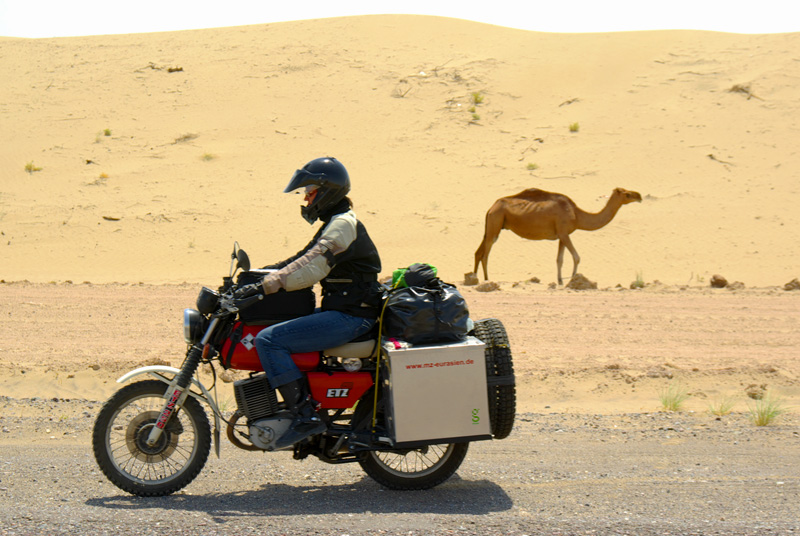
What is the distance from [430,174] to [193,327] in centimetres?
2615

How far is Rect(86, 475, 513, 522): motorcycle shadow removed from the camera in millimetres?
5602

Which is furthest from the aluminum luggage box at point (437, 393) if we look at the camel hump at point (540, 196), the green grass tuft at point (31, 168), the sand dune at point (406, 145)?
the green grass tuft at point (31, 168)

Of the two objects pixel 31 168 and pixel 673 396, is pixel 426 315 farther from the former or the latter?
pixel 31 168

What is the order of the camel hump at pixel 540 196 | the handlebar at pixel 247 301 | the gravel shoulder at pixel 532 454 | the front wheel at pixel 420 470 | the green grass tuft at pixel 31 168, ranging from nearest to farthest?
the gravel shoulder at pixel 532 454 → the handlebar at pixel 247 301 → the front wheel at pixel 420 470 → the camel hump at pixel 540 196 → the green grass tuft at pixel 31 168

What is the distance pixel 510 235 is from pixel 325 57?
23.9 meters

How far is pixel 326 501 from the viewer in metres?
5.82

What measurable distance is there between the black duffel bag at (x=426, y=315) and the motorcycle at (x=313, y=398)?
0.07 meters

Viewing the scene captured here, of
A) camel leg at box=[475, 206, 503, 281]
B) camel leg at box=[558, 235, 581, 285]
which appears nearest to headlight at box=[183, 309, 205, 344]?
camel leg at box=[558, 235, 581, 285]

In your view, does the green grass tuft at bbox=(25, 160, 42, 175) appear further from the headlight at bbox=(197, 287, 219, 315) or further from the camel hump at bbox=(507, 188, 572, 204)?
the headlight at bbox=(197, 287, 219, 315)

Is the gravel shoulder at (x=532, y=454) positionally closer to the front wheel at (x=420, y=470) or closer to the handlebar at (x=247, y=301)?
the front wheel at (x=420, y=470)

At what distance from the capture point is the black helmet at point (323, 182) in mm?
5781

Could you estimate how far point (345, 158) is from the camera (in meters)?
34.0

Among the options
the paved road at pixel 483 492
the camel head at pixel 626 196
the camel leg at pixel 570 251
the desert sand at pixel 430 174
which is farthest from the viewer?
the camel head at pixel 626 196

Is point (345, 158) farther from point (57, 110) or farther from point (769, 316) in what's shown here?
point (769, 316)
